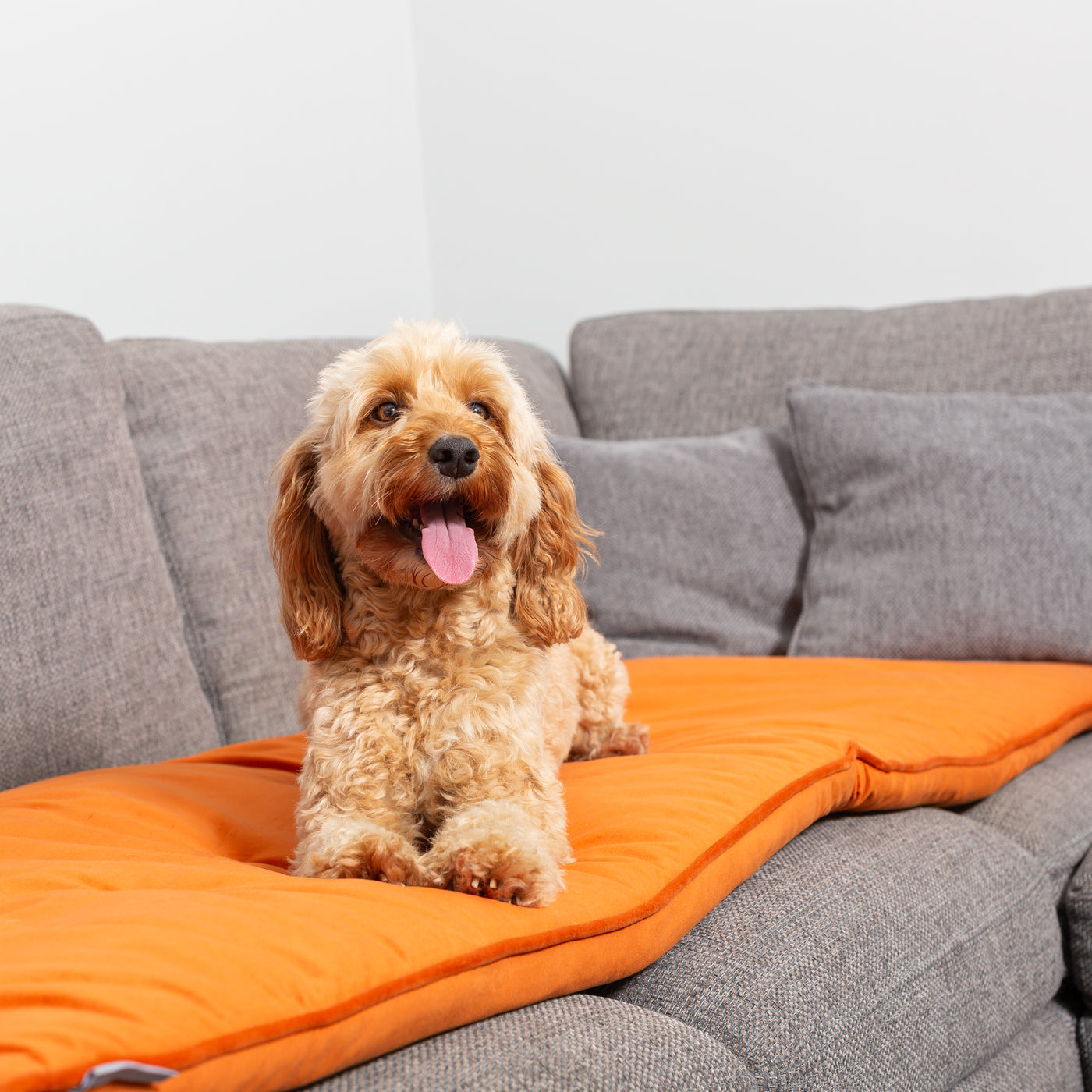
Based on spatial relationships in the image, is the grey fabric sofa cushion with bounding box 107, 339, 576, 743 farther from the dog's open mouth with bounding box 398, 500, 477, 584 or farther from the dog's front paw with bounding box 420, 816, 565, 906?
the dog's front paw with bounding box 420, 816, 565, 906

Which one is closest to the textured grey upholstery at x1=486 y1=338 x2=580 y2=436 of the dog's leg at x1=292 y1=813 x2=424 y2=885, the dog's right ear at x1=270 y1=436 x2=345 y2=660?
the dog's right ear at x1=270 y1=436 x2=345 y2=660

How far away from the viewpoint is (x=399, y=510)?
1.34 meters

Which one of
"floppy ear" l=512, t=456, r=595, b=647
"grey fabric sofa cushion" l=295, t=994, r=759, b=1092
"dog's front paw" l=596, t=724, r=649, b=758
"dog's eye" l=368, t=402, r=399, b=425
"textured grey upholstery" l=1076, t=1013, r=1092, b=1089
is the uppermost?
"dog's eye" l=368, t=402, r=399, b=425

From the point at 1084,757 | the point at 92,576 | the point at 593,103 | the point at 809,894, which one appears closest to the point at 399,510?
the point at 809,894

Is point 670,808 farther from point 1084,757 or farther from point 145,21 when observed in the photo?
point 145,21

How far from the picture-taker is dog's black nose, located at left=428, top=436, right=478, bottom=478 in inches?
51.9

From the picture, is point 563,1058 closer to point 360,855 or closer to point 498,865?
point 498,865

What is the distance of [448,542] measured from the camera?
1.36m

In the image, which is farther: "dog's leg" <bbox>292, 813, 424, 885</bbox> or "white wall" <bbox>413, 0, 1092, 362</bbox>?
"white wall" <bbox>413, 0, 1092, 362</bbox>

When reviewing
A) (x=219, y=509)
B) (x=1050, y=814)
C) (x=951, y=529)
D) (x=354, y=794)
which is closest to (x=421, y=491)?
(x=354, y=794)

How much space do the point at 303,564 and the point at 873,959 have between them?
35.2 inches

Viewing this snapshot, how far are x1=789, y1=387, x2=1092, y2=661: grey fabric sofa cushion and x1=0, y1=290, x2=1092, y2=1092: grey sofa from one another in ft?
0.75

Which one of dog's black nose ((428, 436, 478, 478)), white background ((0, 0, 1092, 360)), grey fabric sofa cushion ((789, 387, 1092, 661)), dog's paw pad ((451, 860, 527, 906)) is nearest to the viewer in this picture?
dog's paw pad ((451, 860, 527, 906))

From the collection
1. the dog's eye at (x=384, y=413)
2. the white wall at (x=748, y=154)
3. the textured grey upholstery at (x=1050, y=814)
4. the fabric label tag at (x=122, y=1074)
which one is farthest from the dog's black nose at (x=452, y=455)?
the white wall at (x=748, y=154)
